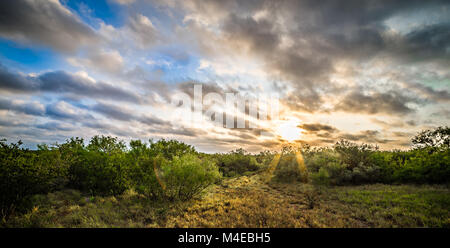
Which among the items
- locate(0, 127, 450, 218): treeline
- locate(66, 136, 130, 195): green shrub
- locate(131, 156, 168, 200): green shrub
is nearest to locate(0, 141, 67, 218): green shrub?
locate(0, 127, 450, 218): treeline

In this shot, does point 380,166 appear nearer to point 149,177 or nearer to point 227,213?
point 227,213

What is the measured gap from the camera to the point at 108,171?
12.4 meters

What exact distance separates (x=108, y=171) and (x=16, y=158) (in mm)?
4561

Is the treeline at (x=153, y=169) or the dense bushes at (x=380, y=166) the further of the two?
the dense bushes at (x=380, y=166)

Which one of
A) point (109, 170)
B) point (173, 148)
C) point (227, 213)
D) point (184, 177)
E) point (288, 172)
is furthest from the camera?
point (288, 172)

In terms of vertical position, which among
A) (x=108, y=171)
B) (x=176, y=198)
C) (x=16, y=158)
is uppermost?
(x=16, y=158)

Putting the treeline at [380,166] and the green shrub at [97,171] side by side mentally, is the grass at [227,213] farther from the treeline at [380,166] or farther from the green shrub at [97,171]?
the treeline at [380,166]

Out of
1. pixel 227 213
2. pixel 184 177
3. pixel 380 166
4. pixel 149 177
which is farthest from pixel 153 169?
pixel 380 166

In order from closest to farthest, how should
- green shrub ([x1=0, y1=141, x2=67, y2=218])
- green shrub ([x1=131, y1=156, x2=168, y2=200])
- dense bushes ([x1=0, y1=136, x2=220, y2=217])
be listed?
1. green shrub ([x1=0, y1=141, x2=67, y2=218])
2. dense bushes ([x1=0, y1=136, x2=220, y2=217])
3. green shrub ([x1=131, y1=156, x2=168, y2=200])

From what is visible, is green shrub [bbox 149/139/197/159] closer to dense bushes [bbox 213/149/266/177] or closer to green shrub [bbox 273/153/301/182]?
green shrub [bbox 273/153/301/182]

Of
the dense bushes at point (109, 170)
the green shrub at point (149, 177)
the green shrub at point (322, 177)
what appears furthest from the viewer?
the green shrub at point (322, 177)

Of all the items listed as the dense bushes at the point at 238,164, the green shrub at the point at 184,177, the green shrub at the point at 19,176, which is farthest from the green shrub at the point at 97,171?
the dense bushes at the point at 238,164
